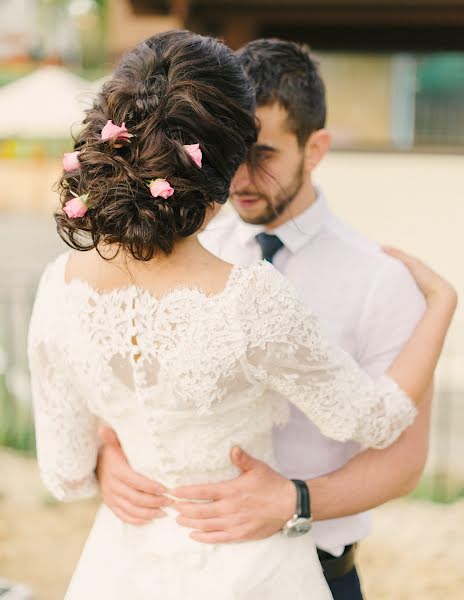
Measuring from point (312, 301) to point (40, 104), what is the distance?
6477 millimetres

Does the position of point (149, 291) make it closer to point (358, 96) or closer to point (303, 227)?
point (303, 227)

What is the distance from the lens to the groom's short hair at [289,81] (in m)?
1.89

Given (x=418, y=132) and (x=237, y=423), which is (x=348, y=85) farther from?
(x=237, y=423)

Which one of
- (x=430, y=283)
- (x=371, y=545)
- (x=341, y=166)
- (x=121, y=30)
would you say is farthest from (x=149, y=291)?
(x=121, y=30)

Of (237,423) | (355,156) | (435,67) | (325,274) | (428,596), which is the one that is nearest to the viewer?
(237,423)

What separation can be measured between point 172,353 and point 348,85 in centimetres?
960

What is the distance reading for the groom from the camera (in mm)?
1666

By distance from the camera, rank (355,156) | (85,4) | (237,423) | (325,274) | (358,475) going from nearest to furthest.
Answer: (237,423), (358,475), (325,274), (355,156), (85,4)

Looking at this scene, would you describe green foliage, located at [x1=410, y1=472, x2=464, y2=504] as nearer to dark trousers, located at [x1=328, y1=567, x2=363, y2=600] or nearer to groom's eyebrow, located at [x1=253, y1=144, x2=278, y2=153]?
dark trousers, located at [x1=328, y1=567, x2=363, y2=600]

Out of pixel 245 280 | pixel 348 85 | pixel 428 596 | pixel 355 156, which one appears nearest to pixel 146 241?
pixel 245 280

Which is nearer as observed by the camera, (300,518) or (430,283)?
(300,518)

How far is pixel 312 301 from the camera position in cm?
189

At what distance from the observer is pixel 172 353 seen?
141 centimetres

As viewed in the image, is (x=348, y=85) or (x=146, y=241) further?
(x=348, y=85)
